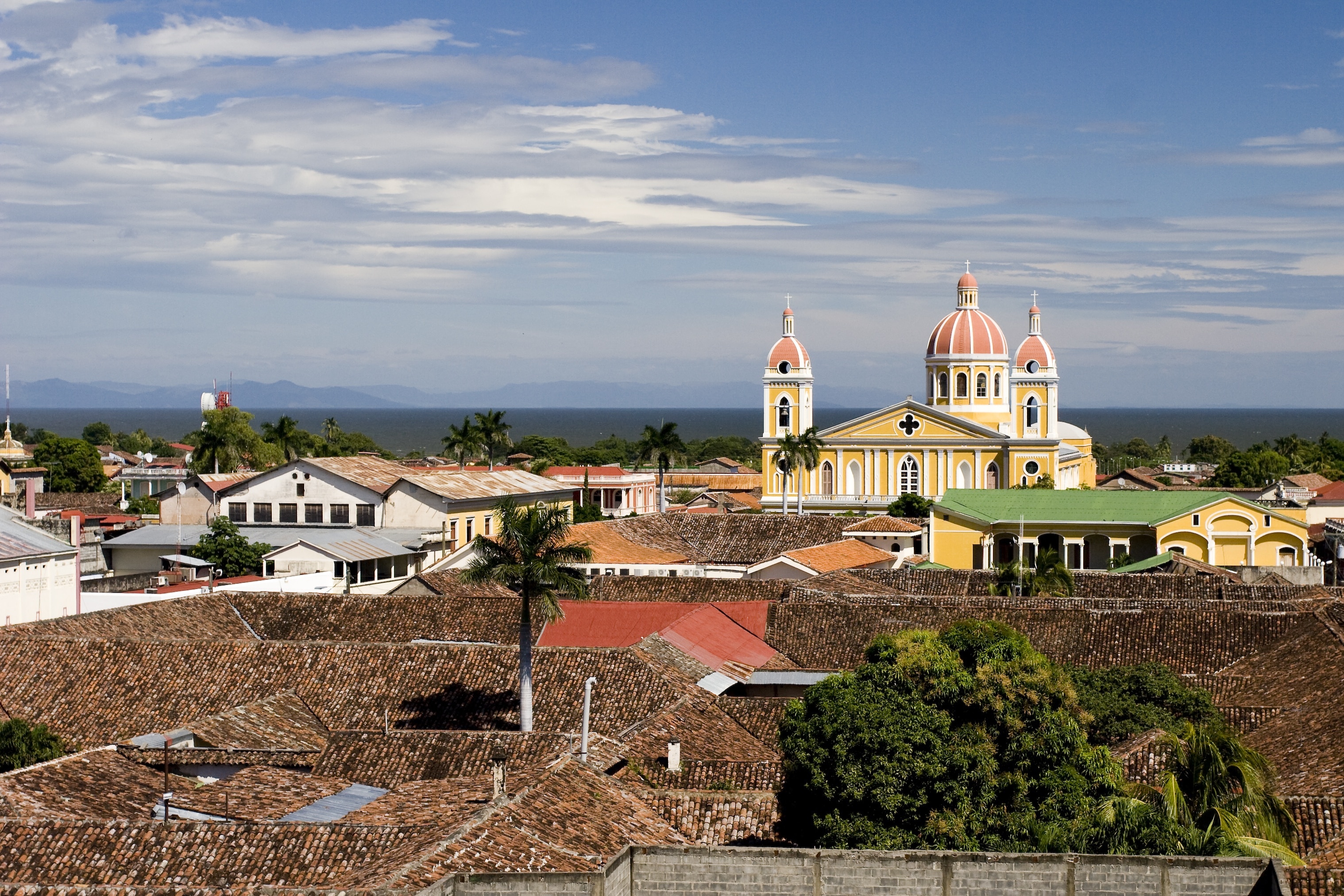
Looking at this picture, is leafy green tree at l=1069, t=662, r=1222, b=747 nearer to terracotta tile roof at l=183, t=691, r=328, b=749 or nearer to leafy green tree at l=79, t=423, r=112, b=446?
terracotta tile roof at l=183, t=691, r=328, b=749

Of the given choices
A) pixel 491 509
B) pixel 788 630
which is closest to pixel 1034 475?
pixel 491 509

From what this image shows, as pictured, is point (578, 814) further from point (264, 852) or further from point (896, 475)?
point (896, 475)

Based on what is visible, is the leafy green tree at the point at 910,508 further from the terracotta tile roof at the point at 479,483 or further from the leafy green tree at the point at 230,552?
the leafy green tree at the point at 230,552

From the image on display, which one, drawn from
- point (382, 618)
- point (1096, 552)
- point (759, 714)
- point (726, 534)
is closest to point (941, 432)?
point (1096, 552)

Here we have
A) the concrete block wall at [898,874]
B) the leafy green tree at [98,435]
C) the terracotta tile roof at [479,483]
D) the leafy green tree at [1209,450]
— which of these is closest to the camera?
the concrete block wall at [898,874]

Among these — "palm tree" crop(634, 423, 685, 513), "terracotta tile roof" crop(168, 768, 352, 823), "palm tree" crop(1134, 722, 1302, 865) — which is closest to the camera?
"palm tree" crop(1134, 722, 1302, 865)

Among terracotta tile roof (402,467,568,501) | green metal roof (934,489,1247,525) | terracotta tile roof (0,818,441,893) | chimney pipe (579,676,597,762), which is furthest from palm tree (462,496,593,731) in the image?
green metal roof (934,489,1247,525)

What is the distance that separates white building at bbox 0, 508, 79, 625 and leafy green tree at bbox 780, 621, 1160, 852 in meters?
21.2

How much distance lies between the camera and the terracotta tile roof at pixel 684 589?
4191 centimetres

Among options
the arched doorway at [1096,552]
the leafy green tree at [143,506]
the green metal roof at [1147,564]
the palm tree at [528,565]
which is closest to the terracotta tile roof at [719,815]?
the palm tree at [528,565]

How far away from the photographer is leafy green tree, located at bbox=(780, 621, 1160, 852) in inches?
751

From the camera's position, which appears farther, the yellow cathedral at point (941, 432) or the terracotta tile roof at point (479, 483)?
the yellow cathedral at point (941, 432)

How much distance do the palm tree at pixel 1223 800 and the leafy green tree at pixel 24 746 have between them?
49.9 feet

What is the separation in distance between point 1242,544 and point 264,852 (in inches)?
1885
